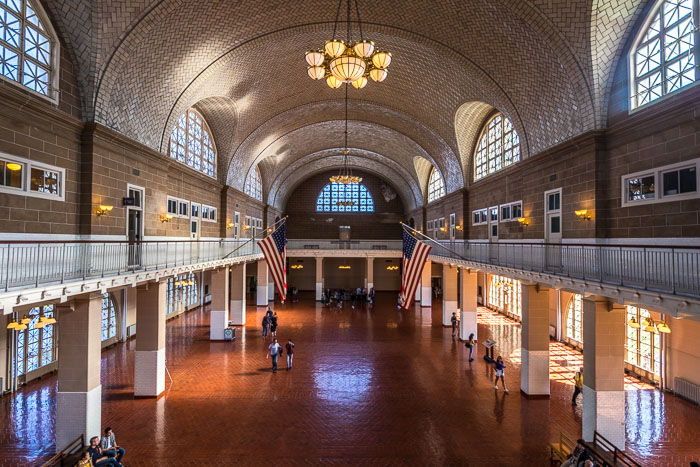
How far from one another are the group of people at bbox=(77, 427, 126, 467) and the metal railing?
347 centimetres

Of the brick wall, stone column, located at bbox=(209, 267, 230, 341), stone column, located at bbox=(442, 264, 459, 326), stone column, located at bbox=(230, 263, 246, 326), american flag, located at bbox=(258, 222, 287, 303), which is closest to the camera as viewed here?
american flag, located at bbox=(258, 222, 287, 303)

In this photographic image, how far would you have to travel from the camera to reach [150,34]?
11.4 meters

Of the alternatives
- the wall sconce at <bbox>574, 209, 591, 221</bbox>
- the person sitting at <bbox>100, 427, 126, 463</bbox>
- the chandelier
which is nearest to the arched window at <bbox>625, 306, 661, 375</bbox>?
the wall sconce at <bbox>574, 209, 591, 221</bbox>

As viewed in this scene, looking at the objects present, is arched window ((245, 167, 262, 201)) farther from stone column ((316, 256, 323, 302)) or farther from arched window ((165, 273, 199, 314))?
arched window ((165, 273, 199, 314))

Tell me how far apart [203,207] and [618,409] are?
706 inches

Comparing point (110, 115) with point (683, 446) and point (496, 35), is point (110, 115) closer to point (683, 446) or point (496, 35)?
point (496, 35)

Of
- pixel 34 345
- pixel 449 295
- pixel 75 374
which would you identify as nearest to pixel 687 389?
pixel 449 295

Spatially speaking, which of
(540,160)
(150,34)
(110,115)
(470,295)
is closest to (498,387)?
(470,295)

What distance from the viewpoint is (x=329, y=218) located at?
41906mm

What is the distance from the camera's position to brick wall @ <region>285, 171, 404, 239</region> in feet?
138

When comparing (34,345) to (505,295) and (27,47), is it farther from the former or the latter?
(505,295)

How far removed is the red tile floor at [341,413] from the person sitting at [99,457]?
649 millimetres

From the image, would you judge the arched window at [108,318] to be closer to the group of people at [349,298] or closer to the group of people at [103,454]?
the group of people at [103,454]

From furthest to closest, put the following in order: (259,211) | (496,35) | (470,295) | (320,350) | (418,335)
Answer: (259,211) < (418,335) < (470,295) < (320,350) < (496,35)
